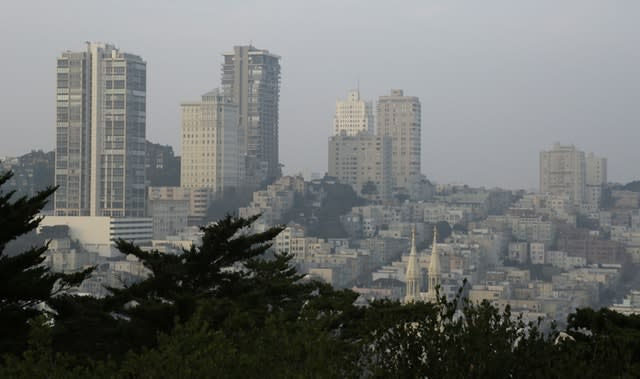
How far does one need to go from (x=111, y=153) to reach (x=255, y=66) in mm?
37685

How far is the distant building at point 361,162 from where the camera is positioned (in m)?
135

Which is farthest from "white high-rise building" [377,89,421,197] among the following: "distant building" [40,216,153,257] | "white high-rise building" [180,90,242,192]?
"distant building" [40,216,153,257]

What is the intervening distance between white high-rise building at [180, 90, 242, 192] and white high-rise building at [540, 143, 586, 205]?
37.6 m

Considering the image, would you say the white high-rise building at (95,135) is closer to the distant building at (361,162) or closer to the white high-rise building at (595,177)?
the distant building at (361,162)

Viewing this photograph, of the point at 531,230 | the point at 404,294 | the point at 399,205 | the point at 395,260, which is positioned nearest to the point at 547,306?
the point at 404,294

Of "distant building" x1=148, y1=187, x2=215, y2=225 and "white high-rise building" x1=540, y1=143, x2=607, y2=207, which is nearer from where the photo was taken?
"distant building" x1=148, y1=187, x2=215, y2=225

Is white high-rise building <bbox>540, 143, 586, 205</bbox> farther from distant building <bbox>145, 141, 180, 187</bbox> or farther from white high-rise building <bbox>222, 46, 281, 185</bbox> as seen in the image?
distant building <bbox>145, 141, 180, 187</bbox>

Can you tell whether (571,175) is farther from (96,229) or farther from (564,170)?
(96,229)

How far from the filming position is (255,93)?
14050 cm

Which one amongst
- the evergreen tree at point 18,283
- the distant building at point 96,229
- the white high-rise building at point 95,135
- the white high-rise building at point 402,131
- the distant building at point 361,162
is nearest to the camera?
the evergreen tree at point 18,283

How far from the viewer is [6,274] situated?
40.5ft

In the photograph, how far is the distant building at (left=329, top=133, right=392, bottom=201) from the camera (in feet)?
444

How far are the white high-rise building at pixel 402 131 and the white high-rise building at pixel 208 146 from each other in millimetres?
23831

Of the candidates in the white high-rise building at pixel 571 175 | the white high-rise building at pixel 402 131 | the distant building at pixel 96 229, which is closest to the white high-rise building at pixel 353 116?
the white high-rise building at pixel 402 131
